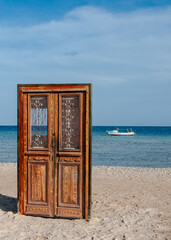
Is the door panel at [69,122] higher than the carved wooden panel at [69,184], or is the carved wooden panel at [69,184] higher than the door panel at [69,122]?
the door panel at [69,122]

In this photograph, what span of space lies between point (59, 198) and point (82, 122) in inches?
64.2

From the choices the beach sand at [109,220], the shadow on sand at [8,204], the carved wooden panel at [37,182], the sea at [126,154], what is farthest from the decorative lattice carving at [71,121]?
the sea at [126,154]

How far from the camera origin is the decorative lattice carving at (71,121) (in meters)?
5.85

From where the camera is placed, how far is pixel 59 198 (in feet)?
19.4

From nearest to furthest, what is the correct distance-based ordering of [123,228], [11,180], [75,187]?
[123,228] < [75,187] < [11,180]

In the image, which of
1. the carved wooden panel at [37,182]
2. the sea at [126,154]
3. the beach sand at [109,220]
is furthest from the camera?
the sea at [126,154]

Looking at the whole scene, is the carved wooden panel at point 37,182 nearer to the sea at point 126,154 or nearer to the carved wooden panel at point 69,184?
the carved wooden panel at point 69,184

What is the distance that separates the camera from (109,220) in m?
5.98

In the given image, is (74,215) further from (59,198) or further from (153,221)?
(153,221)

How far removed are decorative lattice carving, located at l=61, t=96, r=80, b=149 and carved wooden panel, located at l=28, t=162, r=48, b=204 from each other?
2.24 ft

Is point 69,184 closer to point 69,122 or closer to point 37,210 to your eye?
point 37,210

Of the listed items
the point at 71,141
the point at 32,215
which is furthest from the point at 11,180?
the point at 71,141

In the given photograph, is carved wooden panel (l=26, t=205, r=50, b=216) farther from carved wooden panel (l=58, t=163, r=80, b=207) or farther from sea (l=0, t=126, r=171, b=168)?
sea (l=0, t=126, r=171, b=168)

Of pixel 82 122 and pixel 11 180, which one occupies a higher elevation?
pixel 82 122
